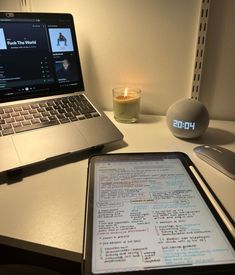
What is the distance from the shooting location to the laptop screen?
684 mm

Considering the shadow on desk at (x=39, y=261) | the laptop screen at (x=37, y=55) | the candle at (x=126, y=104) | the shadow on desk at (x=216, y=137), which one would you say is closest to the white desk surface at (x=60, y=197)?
the shadow on desk at (x=216, y=137)

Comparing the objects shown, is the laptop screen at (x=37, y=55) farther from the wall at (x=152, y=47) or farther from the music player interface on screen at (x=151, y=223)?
the music player interface on screen at (x=151, y=223)

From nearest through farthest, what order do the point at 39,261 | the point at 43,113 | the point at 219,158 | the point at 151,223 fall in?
the point at 151,223, the point at 219,158, the point at 43,113, the point at 39,261

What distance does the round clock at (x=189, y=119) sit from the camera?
658mm

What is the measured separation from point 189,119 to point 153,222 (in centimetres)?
32

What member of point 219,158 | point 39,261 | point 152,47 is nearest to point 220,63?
point 152,47

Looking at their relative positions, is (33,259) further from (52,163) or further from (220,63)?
(220,63)

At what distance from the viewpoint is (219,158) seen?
1.88 feet

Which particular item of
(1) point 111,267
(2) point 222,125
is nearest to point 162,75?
(2) point 222,125

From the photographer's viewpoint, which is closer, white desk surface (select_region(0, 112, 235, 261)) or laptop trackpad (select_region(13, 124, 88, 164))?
white desk surface (select_region(0, 112, 235, 261))

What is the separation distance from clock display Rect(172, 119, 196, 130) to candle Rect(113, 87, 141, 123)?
14 cm

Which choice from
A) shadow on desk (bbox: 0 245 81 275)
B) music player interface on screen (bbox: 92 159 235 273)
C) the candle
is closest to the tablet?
music player interface on screen (bbox: 92 159 235 273)

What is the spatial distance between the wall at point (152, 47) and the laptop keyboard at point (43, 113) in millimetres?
161

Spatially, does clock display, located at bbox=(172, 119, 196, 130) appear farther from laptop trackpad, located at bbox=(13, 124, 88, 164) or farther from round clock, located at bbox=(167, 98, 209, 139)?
laptop trackpad, located at bbox=(13, 124, 88, 164)
